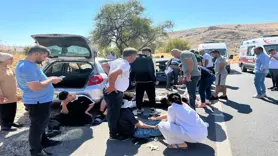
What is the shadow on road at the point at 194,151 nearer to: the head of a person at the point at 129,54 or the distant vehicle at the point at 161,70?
the head of a person at the point at 129,54

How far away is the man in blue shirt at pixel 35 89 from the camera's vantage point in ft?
11.7

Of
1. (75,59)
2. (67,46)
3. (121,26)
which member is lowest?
(75,59)

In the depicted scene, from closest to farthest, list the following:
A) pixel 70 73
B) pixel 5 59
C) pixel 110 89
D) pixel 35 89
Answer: pixel 35 89 < pixel 110 89 < pixel 5 59 < pixel 70 73

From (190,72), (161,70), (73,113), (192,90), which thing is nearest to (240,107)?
(192,90)

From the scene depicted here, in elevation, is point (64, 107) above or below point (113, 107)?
below

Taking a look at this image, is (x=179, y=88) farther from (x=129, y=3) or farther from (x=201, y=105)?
(x=129, y=3)

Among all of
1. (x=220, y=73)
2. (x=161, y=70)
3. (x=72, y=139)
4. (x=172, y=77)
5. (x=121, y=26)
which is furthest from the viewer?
(x=121, y=26)

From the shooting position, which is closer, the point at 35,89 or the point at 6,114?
the point at 35,89

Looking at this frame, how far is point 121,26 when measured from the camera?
95.3 ft

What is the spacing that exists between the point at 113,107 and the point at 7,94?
2.30 meters

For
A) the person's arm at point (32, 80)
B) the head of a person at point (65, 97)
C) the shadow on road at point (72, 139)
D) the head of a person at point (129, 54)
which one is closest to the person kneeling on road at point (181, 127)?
the head of a person at point (129, 54)

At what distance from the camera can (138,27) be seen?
28891mm

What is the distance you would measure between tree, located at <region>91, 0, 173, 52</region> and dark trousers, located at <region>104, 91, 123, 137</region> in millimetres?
24788

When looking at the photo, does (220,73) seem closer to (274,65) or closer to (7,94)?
(274,65)
